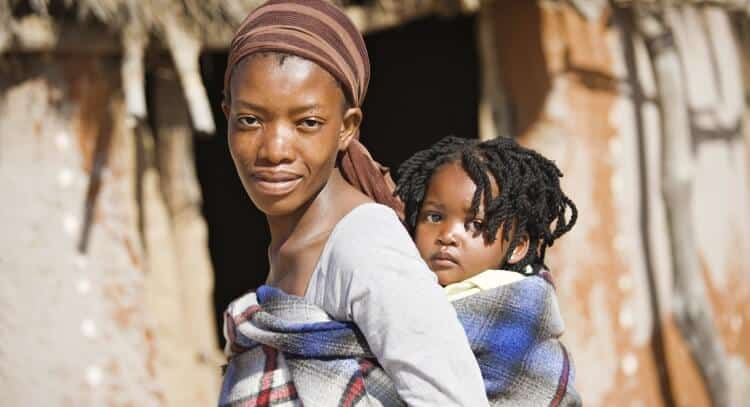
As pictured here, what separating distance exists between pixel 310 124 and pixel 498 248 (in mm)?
500

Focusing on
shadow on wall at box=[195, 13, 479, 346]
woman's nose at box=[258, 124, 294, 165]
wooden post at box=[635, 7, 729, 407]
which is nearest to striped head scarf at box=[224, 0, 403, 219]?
woman's nose at box=[258, 124, 294, 165]

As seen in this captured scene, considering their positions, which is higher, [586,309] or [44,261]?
[44,261]

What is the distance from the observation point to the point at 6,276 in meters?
4.71

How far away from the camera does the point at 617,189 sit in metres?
5.43

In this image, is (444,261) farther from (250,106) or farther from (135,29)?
(135,29)

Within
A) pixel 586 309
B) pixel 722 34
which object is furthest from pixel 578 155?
pixel 722 34

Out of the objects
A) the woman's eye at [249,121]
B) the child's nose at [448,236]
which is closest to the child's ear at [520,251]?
the child's nose at [448,236]

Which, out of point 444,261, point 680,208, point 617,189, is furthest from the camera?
point 617,189

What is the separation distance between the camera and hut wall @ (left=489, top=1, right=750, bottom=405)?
5293 millimetres

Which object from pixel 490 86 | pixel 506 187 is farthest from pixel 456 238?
pixel 490 86

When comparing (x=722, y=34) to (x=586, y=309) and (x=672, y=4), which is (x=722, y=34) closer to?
(x=672, y=4)

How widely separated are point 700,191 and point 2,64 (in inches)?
130

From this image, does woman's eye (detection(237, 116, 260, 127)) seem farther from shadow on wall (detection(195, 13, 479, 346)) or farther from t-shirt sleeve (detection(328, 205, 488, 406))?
shadow on wall (detection(195, 13, 479, 346))

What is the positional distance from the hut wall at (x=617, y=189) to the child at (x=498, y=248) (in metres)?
3.04
